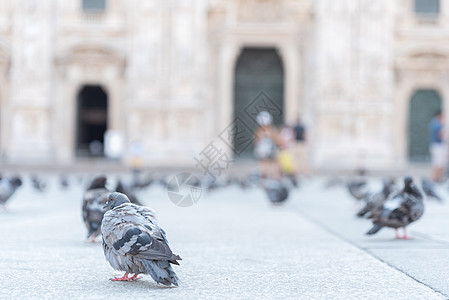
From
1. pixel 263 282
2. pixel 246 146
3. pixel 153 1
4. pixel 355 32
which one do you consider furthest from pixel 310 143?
pixel 263 282

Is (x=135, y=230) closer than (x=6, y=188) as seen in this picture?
Yes

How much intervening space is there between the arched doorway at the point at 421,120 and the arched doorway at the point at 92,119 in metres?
11.7

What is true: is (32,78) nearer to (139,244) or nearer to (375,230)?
(375,230)

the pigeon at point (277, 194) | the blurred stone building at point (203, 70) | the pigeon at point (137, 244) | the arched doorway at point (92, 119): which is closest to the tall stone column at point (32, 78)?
the blurred stone building at point (203, 70)

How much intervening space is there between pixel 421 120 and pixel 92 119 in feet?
42.2

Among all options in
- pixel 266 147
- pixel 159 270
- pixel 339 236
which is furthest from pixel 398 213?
pixel 266 147

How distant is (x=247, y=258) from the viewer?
5.45 metres

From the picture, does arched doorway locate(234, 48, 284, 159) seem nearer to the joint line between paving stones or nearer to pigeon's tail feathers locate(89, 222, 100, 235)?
the joint line between paving stones

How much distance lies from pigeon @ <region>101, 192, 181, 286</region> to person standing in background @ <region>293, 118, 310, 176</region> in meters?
14.8

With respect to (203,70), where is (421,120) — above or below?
below

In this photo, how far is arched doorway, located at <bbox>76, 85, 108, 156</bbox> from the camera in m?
25.9

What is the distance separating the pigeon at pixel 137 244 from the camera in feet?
12.7

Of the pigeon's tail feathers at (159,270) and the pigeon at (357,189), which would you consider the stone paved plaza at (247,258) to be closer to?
the pigeon's tail feathers at (159,270)

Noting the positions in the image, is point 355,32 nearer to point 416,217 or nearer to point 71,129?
point 71,129
